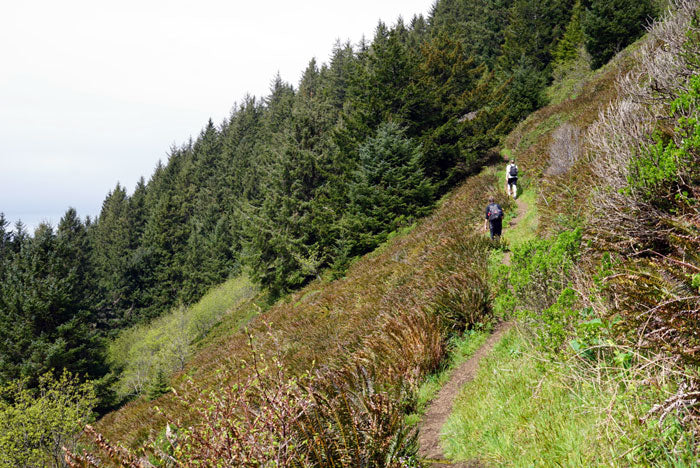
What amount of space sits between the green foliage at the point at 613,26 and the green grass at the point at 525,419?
3181 centimetres

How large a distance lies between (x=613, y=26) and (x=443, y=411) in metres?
33.1

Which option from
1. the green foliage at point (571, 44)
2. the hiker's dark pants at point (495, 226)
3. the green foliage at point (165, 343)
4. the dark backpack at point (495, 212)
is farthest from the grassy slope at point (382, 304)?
the green foliage at point (571, 44)

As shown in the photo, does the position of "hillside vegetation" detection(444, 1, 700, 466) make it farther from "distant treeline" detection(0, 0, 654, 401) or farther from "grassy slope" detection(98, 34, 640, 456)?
"distant treeline" detection(0, 0, 654, 401)

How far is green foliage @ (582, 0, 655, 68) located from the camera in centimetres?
2528

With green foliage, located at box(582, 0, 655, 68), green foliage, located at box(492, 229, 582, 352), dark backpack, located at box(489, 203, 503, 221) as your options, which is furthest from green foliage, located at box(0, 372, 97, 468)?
green foliage, located at box(582, 0, 655, 68)

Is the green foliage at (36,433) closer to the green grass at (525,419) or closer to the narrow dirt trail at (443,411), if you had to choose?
the narrow dirt trail at (443,411)

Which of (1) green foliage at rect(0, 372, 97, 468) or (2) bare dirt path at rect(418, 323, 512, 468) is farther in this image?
(1) green foliage at rect(0, 372, 97, 468)

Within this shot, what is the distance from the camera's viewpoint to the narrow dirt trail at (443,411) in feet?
10.7

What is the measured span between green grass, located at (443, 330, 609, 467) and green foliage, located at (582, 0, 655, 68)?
31.8 meters

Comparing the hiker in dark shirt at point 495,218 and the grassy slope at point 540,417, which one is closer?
the grassy slope at point 540,417

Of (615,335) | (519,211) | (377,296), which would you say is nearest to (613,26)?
(519,211)

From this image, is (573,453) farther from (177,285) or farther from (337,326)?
(177,285)

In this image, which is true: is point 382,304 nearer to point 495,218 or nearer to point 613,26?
point 495,218

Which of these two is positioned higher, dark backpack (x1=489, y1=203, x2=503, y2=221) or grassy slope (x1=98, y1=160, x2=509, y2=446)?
dark backpack (x1=489, y1=203, x2=503, y2=221)
